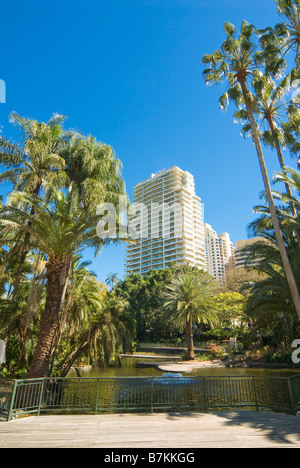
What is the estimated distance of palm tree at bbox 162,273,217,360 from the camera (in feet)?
102

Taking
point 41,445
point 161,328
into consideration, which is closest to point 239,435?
point 41,445

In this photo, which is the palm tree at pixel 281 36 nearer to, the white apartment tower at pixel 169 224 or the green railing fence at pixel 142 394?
the green railing fence at pixel 142 394

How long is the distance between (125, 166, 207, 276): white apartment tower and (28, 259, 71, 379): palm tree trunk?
97260 mm

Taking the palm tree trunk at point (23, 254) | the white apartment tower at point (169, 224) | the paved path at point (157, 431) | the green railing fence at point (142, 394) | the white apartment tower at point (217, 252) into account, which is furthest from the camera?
the white apartment tower at point (217, 252)

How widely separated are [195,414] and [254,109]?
14.8 meters

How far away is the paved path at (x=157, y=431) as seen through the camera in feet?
19.5

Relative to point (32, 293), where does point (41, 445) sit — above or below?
below

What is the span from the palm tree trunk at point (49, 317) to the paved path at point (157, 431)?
8.84 feet

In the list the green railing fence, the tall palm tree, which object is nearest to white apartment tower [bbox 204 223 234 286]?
the tall palm tree

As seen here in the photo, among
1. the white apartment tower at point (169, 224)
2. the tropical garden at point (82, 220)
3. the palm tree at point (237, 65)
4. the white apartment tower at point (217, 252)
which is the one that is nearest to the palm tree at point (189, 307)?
the tropical garden at point (82, 220)

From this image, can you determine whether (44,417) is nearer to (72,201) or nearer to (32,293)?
(32,293)

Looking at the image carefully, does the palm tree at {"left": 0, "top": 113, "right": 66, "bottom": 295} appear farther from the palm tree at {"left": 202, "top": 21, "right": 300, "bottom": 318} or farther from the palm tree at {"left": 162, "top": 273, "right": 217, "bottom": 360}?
the palm tree at {"left": 162, "top": 273, "right": 217, "bottom": 360}

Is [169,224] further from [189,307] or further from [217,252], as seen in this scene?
[189,307]

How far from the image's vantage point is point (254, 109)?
621 inches
